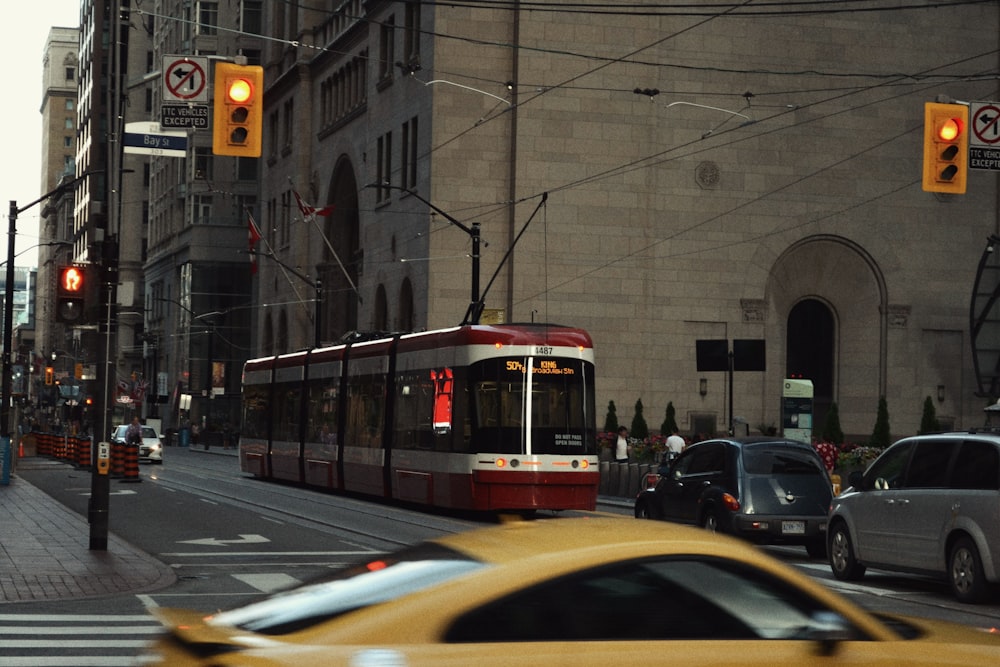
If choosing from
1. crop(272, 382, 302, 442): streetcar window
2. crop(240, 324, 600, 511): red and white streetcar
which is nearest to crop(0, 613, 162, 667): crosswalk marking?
crop(240, 324, 600, 511): red and white streetcar

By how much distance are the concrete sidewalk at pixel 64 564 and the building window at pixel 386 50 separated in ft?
132

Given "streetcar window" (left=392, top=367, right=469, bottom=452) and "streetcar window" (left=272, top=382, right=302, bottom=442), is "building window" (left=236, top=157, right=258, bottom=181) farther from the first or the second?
"streetcar window" (left=392, top=367, right=469, bottom=452)

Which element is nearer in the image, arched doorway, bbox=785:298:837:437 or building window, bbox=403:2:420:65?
building window, bbox=403:2:420:65

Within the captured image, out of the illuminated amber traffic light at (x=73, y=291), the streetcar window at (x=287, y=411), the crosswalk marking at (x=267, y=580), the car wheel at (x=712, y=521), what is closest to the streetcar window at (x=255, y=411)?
the streetcar window at (x=287, y=411)

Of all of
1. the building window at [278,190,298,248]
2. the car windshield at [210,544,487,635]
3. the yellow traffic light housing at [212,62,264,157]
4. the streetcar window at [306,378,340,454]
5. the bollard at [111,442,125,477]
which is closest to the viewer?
the car windshield at [210,544,487,635]

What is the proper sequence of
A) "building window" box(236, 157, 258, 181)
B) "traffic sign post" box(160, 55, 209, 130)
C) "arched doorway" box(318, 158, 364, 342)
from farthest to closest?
"building window" box(236, 157, 258, 181), "arched doorway" box(318, 158, 364, 342), "traffic sign post" box(160, 55, 209, 130)

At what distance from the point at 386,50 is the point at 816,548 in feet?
152

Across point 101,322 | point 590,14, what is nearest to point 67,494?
point 101,322

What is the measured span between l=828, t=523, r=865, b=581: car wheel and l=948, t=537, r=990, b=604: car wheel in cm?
197

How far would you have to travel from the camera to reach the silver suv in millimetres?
15844

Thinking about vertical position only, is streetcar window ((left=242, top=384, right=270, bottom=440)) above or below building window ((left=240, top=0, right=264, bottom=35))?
below

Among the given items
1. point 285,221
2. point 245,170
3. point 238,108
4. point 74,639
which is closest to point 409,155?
point 285,221

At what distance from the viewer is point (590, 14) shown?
56875mm

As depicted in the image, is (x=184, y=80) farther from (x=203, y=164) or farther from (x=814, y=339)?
(x=203, y=164)
